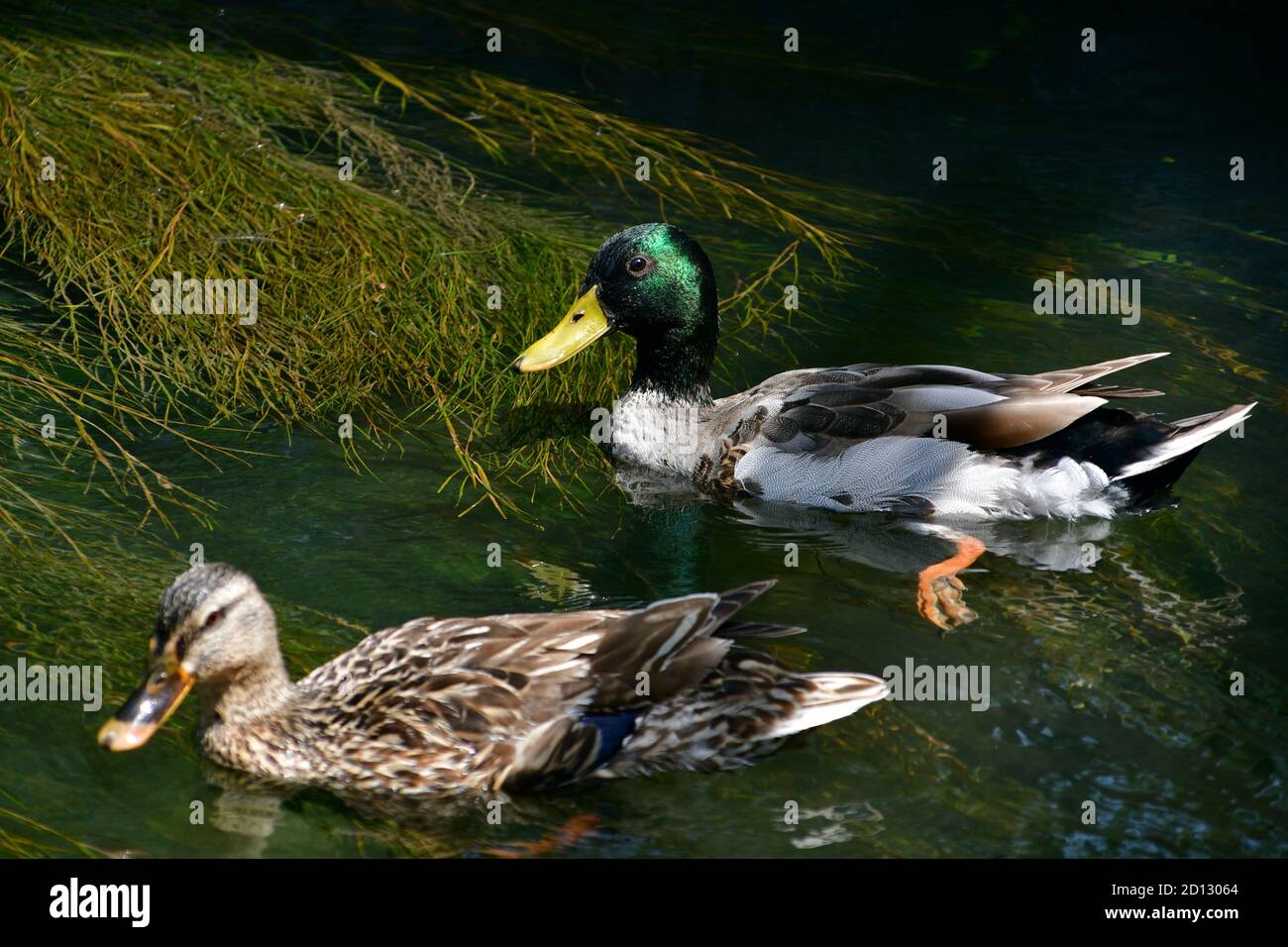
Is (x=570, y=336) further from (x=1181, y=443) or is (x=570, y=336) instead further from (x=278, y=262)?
(x=1181, y=443)

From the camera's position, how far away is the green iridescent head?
777cm

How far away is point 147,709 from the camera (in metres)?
4.99

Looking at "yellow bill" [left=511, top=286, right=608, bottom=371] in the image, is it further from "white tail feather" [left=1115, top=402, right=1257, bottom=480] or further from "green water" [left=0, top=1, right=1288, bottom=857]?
"white tail feather" [left=1115, top=402, right=1257, bottom=480]

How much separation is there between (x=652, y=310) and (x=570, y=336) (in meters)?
0.42

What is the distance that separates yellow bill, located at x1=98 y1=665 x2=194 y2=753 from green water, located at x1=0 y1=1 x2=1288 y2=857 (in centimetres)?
27

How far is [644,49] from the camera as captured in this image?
11922 millimetres

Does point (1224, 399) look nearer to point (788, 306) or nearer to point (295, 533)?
point (788, 306)

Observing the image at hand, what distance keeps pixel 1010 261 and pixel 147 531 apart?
5381mm

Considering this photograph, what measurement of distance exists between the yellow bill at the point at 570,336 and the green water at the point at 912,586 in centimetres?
64

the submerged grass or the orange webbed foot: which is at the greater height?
the submerged grass

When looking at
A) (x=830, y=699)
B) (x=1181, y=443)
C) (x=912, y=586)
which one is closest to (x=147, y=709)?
(x=830, y=699)

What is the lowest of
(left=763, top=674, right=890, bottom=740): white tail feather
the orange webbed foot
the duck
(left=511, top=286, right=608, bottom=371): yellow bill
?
(left=763, top=674, right=890, bottom=740): white tail feather

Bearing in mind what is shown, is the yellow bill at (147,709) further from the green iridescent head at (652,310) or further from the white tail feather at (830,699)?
the green iridescent head at (652,310)

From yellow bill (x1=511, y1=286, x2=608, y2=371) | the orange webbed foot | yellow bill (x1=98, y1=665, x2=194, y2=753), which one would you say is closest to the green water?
the orange webbed foot
